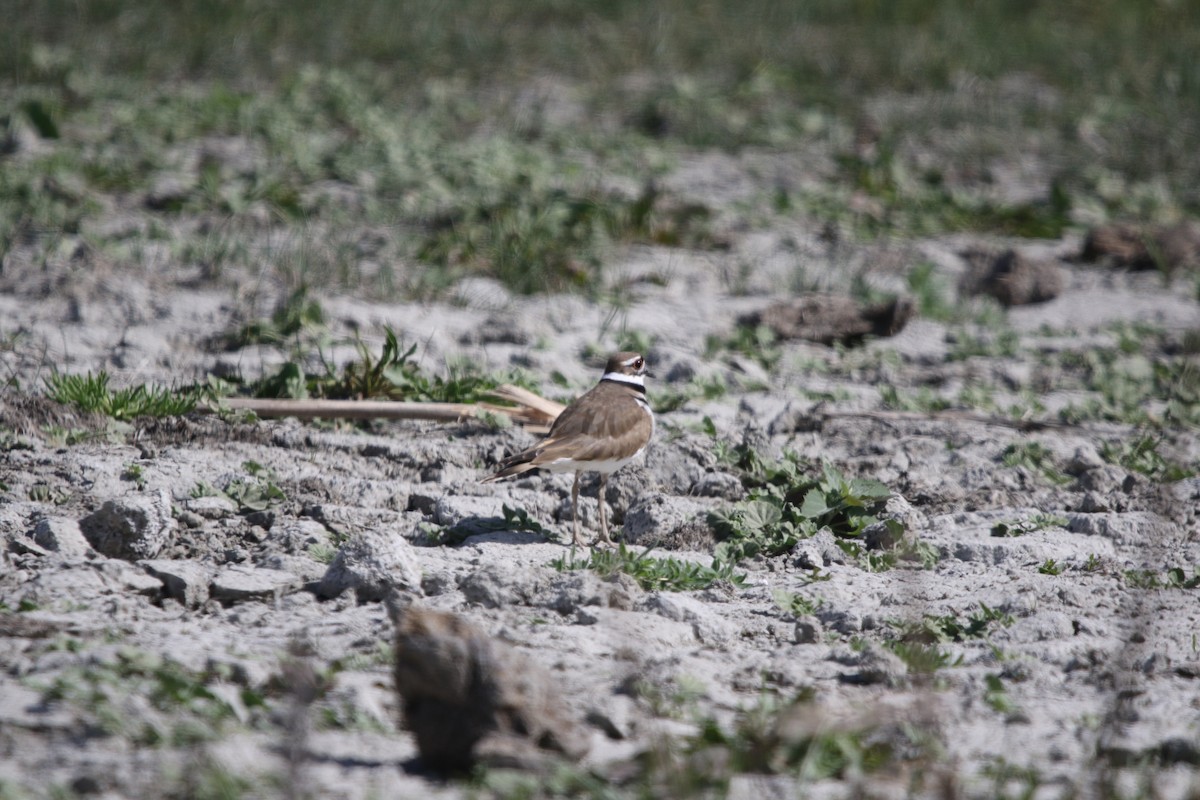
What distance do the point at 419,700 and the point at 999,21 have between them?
1389 cm

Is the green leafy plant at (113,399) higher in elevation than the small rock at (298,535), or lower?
higher

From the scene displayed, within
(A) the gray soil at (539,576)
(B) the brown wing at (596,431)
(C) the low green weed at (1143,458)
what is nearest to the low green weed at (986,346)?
(A) the gray soil at (539,576)

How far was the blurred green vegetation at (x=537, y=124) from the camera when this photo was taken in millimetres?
8648

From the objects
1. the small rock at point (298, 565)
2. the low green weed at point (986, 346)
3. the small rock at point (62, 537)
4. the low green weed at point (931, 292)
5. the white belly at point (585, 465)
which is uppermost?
the low green weed at point (931, 292)

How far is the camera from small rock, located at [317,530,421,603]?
176 inches

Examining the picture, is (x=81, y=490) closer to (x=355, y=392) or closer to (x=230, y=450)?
(x=230, y=450)

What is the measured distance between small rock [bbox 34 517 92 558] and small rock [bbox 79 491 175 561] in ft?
0.16

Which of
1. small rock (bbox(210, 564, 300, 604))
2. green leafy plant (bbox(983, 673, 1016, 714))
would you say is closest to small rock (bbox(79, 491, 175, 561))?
small rock (bbox(210, 564, 300, 604))

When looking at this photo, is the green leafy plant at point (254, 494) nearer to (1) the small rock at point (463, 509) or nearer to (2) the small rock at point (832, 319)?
(1) the small rock at point (463, 509)

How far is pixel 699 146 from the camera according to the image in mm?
11289

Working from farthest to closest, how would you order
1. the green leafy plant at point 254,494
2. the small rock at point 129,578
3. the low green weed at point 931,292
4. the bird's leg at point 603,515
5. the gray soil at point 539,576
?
1. the low green weed at point 931,292
2. the bird's leg at point 603,515
3. the green leafy plant at point 254,494
4. the small rock at point 129,578
5. the gray soil at point 539,576

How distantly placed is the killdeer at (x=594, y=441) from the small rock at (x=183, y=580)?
1229mm

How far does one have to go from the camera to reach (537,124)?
37.3ft

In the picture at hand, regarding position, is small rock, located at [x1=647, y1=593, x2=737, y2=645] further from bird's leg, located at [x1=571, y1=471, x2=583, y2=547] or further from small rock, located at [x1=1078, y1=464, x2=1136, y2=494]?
small rock, located at [x1=1078, y1=464, x2=1136, y2=494]
